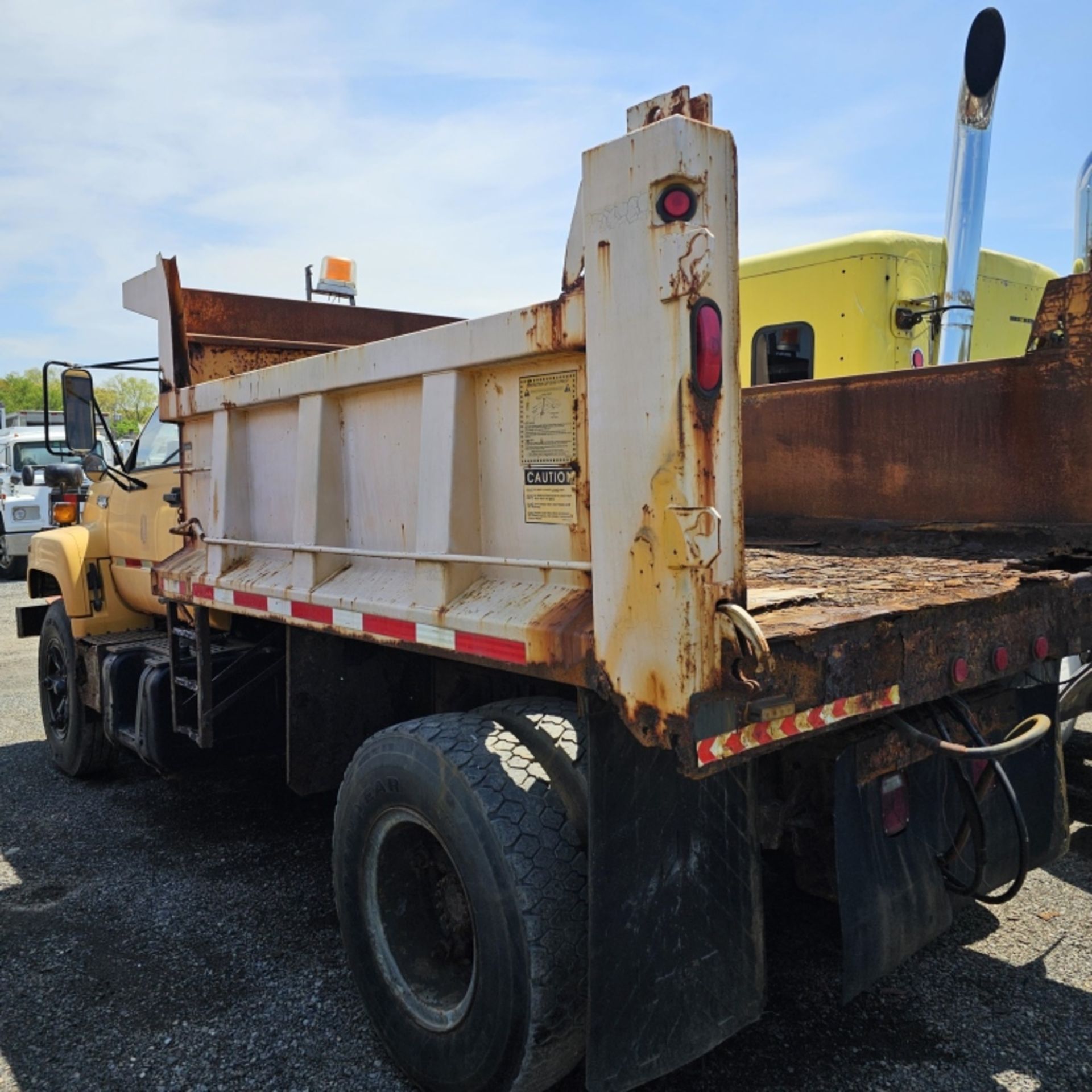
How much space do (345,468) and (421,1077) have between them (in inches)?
71.7

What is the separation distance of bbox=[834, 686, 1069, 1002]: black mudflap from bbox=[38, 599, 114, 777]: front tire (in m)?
4.39

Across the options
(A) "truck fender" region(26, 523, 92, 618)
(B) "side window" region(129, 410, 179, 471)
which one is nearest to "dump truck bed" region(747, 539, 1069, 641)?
(B) "side window" region(129, 410, 179, 471)

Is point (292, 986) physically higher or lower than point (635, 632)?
lower

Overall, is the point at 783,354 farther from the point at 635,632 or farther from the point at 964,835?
the point at 635,632

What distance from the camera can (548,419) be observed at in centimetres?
242

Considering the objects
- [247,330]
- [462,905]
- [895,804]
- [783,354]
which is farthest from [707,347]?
[783,354]

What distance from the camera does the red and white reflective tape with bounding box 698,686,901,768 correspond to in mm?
1998

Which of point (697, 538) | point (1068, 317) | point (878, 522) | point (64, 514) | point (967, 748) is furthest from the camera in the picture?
point (64, 514)

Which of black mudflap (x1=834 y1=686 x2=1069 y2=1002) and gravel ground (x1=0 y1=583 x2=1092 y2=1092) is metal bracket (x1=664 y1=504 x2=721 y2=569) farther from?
gravel ground (x1=0 y1=583 x2=1092 y2=1092)

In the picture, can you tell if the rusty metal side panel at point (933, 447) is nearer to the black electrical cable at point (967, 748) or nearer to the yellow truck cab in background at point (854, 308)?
the black electrical cable at point (967, 748)

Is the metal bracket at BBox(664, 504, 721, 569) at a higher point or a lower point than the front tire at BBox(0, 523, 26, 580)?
higher

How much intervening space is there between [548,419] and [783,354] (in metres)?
4.16

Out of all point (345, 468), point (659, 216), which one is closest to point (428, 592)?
point (345, 468)

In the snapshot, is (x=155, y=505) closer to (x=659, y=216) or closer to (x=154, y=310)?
(x=154, y=310)
